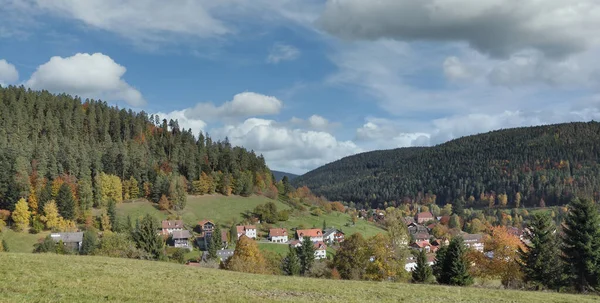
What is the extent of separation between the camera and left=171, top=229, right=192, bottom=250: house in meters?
119

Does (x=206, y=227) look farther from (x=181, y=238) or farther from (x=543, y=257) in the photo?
(x=543, y=257)

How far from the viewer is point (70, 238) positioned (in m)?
102

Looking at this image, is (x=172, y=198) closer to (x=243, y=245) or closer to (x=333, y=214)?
(x=243, y=245)

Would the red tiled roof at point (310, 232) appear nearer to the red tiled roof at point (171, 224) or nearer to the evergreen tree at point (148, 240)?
the red tiled roof at point (171, 224)

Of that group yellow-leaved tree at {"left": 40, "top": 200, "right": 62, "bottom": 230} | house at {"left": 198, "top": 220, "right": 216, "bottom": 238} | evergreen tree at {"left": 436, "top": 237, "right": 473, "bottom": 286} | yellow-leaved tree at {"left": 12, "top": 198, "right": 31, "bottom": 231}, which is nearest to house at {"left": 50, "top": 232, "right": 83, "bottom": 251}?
yellow-leaved tree at {"left": 40, "top": 200, "right": 62, "bottom": 230}

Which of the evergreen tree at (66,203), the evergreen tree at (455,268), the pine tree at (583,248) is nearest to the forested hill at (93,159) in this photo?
the evergreen tree at (66,203)

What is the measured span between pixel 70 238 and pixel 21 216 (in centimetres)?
1712

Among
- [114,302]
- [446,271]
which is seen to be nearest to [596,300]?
[446,271]

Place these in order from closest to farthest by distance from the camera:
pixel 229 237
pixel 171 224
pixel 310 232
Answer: pixel 229 237
pixel 171 224
pixel 310 232

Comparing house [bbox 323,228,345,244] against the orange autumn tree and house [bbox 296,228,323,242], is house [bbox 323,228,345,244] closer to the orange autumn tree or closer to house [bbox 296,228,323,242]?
house [bbox 296,228,323,242]

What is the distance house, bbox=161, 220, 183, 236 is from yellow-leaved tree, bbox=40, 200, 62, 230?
91.8 feet

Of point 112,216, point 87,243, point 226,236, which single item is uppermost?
point 112,216

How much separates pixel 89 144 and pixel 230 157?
59.7 meters

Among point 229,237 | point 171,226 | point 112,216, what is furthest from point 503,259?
point 112,216
